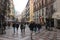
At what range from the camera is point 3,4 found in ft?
150

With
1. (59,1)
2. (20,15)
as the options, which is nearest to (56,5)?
(59,1)

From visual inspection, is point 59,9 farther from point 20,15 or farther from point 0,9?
point 20,15

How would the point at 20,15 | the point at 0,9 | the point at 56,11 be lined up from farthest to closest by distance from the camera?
the point at 20,15
the point at 56,11
the point at 0,9

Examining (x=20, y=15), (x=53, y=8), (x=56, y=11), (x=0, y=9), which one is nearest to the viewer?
(x=0, y=9)

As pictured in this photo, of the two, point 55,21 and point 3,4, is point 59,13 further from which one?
point 3,4

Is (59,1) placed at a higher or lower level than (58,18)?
higher

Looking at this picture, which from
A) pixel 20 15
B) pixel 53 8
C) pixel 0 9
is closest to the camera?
pixel 0 9

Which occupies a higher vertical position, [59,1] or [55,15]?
[59,1]

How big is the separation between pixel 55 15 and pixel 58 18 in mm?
1027

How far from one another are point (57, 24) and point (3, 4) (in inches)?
491

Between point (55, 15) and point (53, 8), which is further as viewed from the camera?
point (53, 8)

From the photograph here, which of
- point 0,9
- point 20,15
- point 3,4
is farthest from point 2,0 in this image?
point 20,15

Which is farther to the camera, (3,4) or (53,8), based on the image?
(53,8)

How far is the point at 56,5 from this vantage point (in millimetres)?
47312
